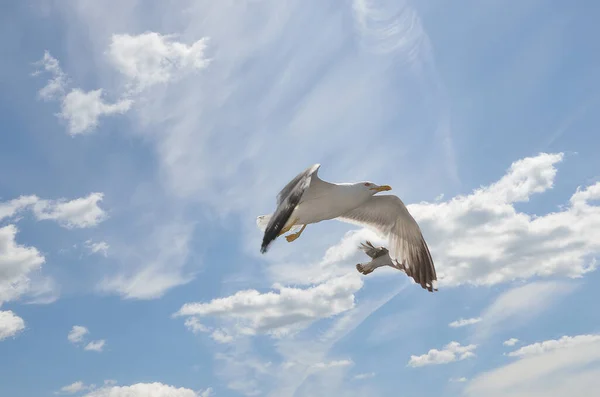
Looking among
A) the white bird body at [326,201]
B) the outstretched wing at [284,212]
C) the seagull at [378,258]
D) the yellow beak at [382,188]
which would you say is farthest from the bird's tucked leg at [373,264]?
the outstretched wing at [284,212]

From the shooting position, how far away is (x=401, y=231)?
1530 cm

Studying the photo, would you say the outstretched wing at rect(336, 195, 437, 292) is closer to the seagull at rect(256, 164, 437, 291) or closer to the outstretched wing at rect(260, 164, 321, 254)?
the seagull at rect(256, 164, 437, 291)

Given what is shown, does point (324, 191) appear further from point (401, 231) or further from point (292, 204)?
point (401, 231)

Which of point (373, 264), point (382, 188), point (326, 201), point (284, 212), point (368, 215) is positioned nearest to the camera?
point (284, 212)

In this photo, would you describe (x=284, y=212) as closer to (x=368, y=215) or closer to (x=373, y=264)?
(x=373, y=264)

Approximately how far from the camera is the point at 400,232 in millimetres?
15320

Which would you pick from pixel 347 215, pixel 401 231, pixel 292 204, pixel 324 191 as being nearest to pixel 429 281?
pixel 401 231

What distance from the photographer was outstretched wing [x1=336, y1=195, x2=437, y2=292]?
48.4 feet

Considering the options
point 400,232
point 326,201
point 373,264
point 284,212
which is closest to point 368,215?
point 400,232

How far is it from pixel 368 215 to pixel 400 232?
1.05 m

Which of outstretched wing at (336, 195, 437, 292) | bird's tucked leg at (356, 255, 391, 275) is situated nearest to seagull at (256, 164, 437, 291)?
outstretched wing at (336, 195, 437, 292)

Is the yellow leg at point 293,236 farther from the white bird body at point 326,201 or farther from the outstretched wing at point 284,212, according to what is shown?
the outstretched wing at point 284,212

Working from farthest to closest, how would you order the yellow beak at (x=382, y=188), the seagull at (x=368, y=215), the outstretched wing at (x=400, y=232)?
the outstretched wing at (x=400, y=232), the yellow beak at (x=382, y=188), the seagull at (x=368, y=215)

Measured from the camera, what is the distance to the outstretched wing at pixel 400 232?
14758mm
